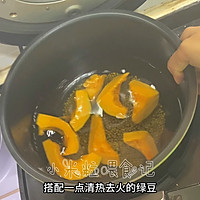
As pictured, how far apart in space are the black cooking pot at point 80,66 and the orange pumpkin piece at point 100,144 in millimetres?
96

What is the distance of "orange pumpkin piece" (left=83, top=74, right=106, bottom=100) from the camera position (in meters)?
0.92

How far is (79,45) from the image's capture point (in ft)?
2.93

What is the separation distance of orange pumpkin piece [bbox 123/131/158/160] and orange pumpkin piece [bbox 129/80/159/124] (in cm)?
4

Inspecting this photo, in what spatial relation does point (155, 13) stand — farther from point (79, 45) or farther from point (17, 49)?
point (17, 49)

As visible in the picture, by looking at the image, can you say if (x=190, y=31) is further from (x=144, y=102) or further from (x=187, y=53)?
(x=144, y=102)

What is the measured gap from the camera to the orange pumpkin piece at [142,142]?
0.78m

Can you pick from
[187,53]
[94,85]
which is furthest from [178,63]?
[94,85]

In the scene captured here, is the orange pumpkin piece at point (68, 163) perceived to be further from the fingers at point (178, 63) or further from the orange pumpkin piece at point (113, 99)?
the fingers at point (178, 63)

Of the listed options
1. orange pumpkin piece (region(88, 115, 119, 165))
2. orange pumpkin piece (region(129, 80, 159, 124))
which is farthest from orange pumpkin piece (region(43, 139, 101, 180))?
orange pumpkin piece (region(129, 80, 159, 124))

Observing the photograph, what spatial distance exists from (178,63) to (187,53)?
0.12ft

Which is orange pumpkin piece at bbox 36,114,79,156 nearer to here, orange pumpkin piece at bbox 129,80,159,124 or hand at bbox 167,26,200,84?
orange pumpkin piece at bbox 129,80,159,124

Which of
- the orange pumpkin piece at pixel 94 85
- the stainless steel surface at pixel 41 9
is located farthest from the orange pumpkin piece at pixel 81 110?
the stainless steel surface at pixel 41 9

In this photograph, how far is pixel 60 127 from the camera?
2.84 ft

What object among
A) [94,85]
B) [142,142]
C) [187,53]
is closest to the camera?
[187,53]
